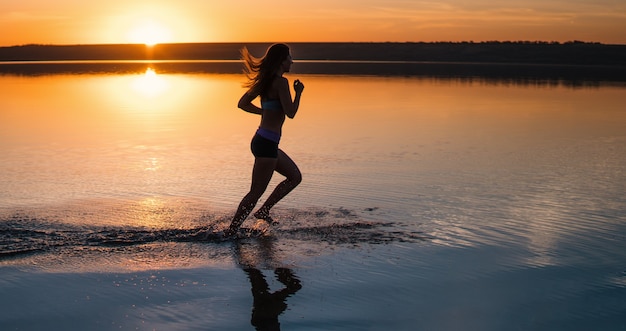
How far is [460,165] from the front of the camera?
11.8 m

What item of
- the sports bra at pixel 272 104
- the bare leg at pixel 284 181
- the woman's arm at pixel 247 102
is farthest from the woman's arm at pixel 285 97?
the bare leg at pixel 284 181

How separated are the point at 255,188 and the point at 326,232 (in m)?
0.79

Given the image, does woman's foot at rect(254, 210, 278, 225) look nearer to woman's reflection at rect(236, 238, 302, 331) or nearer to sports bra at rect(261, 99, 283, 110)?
woman's reflection at rect(236, 238, 302, 331)

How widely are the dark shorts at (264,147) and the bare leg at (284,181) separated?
1.05 feet

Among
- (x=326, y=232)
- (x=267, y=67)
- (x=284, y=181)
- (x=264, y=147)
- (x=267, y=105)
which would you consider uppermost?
(x=267, y=67)

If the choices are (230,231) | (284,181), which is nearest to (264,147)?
(284,181)

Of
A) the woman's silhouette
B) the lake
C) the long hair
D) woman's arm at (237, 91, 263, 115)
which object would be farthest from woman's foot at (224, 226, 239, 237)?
the long hair

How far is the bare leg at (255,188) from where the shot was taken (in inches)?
299

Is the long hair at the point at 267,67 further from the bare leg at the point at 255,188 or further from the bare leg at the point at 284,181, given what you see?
the bare leg at the point at 284,181

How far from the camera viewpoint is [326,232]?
7.75 metres

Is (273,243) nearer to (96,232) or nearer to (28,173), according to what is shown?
(96,232)

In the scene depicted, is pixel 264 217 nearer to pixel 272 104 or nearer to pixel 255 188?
pixel 255 188

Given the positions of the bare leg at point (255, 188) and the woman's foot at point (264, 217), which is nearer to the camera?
the bare leg at point (255, 188)

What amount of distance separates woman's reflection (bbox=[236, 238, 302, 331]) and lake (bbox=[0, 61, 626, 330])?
20 millimetres
